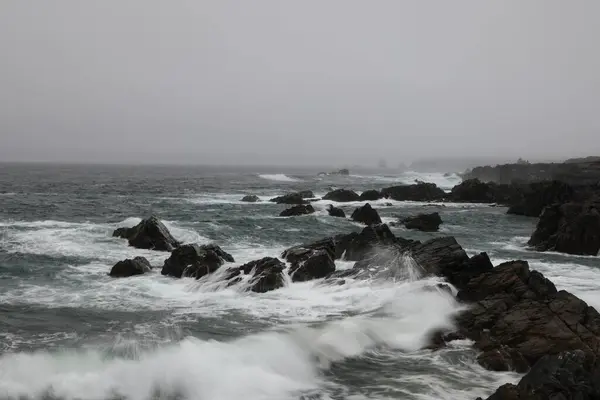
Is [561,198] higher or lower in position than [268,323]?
higher

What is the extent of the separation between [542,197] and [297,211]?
2588 cm

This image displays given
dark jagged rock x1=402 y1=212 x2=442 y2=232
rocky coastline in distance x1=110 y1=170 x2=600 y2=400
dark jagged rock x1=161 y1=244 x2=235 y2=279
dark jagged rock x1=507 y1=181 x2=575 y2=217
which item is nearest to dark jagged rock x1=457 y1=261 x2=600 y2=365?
rocky coastline in distance x1=110 y1=170 x2=600 y2=400

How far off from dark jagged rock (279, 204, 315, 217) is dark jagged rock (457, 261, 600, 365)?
99.2 feet

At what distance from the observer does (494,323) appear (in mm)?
16172

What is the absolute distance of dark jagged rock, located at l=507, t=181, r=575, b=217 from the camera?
5009 centimetres

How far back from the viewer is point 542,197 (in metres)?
51.6

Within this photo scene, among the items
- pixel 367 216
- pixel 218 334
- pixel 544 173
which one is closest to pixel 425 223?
pixel 367 216

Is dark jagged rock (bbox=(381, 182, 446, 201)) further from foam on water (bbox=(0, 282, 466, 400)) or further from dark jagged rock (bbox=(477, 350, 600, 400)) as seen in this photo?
dark jagged rock (bbox=(477, 350, 600, 400))

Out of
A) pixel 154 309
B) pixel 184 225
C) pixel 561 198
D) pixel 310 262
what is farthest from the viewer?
pixel 561 198

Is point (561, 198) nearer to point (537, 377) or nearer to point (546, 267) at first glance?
point (546, 267)

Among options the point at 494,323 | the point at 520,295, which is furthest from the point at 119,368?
the point at 520,295

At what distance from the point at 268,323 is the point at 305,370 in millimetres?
3448

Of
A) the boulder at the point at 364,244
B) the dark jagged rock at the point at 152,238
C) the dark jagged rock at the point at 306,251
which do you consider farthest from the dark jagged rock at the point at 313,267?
the dark jagged rock at the point at 152,238

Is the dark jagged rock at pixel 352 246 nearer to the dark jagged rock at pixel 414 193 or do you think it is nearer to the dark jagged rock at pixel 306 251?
the dark jagged rock at pixel 306 251
